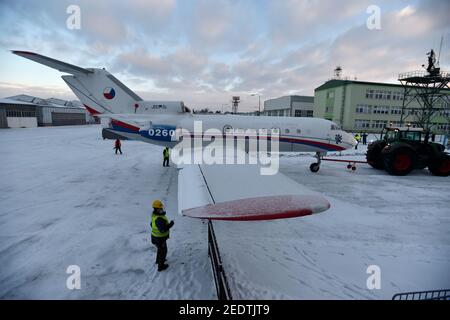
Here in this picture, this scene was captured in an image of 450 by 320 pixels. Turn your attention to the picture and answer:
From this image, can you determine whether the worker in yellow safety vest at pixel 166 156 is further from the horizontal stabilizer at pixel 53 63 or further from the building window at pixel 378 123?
the building window at pixel 378 123

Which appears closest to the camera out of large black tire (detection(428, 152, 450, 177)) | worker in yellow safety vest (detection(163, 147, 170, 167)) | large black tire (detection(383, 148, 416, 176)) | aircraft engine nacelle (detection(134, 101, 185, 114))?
aircraft engine nacelle (detection(134, 101, 185, 114))

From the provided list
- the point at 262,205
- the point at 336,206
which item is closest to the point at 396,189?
the point at 336,206

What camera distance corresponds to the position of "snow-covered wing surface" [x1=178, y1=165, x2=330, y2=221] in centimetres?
372

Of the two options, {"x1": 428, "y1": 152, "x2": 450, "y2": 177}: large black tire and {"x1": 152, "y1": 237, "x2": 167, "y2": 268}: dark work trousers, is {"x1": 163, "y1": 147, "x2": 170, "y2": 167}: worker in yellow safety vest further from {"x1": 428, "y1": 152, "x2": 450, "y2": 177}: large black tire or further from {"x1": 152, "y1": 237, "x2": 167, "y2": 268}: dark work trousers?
{"x1": 428, "y1": 152, "x2": 450, "y2": 177}: large black tire

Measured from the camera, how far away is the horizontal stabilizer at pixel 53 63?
9.71 m

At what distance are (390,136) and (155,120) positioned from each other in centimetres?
1558

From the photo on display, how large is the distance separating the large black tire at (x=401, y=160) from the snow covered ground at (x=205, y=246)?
261 cm

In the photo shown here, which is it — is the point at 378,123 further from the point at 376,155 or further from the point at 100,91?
the point at 100,91

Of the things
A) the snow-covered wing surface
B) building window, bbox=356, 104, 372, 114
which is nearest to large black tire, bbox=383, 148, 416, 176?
the snow-covered wing surface

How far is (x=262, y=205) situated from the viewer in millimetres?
4016

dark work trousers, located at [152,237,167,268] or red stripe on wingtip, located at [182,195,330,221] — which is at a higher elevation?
red stripe on wingtip, located at [182,195,330,221]

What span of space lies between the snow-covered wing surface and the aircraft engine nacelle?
25.1 ft

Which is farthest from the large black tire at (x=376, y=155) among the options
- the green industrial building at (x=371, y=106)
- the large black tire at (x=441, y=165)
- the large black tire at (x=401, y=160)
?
the green industrial building at (x=371, y=106)

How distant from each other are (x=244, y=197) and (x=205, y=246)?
2.32 meters
